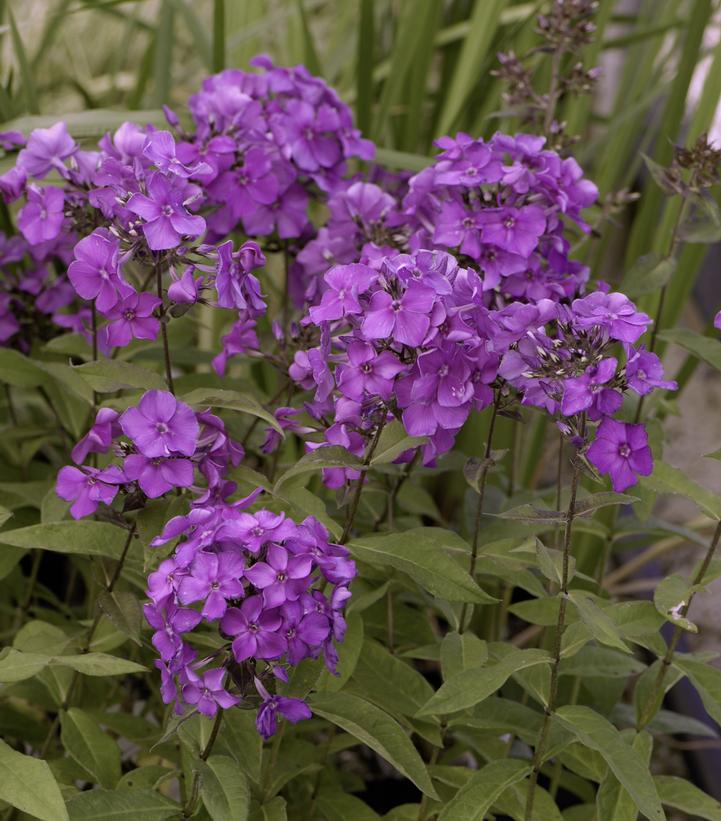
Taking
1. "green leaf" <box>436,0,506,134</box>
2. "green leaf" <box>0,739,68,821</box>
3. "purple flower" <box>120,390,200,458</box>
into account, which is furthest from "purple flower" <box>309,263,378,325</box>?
"green leaf" <box>436,0,506,134</box>

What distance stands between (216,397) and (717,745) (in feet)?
3.37

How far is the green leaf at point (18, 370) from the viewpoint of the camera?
52.4 inches

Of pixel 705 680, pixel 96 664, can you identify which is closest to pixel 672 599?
pixel 705 680

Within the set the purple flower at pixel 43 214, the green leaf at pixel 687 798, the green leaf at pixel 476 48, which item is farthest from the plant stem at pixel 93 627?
the green leaf at pixel 476 48

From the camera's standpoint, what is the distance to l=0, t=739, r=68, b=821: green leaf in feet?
2.98

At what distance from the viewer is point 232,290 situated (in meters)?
1.01

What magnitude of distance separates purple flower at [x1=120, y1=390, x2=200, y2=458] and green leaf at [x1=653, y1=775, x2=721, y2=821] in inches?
23.5

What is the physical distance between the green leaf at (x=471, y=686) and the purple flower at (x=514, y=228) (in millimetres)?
417

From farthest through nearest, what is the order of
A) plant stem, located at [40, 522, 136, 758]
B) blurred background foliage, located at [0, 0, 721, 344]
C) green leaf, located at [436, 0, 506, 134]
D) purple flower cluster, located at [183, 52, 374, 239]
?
green leaf, located at [436, 0, 506, 134] < blurred background foliage, located at [0, 0, 721, 344] < purple flower cluster, located at [183, 52, 374, 239] < plant stem, located at [40, 522, 136, 758]

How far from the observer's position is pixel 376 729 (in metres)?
1.01

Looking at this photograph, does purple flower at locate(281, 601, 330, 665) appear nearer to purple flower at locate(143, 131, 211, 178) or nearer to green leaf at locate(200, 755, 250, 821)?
green leaf at locate(200, 755, 250, 821)

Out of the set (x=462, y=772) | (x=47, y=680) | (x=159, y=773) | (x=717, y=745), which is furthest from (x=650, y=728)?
(x=47, y=680)

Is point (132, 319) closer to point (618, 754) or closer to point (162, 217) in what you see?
point (162, 217)

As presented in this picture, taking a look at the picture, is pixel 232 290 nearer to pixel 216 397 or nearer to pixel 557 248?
pixel 216 397
